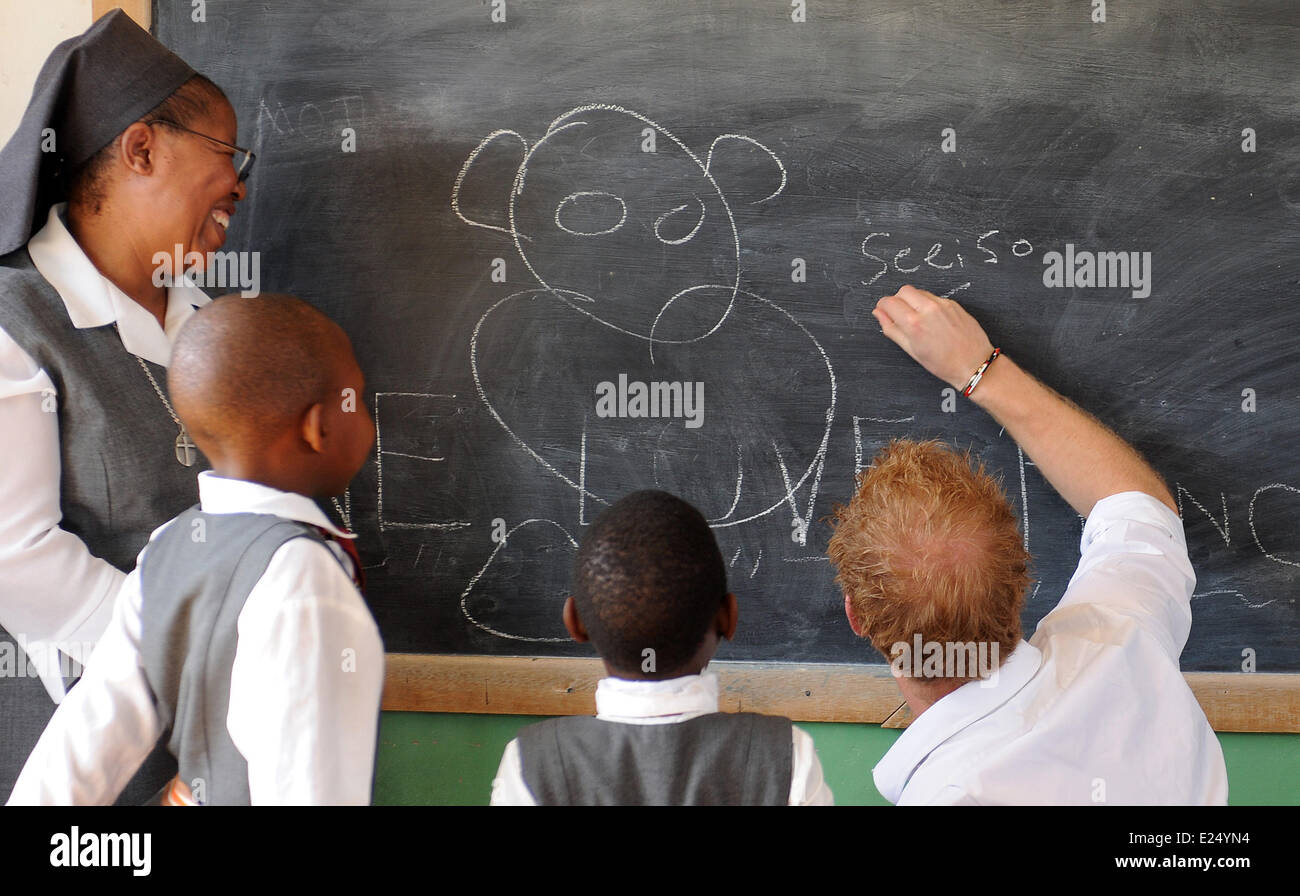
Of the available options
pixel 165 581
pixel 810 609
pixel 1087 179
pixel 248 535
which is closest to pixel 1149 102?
pixel 1087 179

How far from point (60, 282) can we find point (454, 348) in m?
0.54

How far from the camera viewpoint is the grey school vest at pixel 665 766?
101cm

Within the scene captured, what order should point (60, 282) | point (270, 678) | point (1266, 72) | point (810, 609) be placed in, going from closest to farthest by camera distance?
point (270, 678) → point (60, 282) → point (1266, 72) → point (810, 609)

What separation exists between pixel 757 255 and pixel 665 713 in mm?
796

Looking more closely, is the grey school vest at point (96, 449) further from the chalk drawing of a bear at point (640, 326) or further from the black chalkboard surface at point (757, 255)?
the chalk drawing of a bear at point (640, 326)

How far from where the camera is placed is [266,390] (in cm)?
108

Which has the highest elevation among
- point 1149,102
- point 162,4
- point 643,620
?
point 162,4

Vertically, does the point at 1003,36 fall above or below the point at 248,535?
above

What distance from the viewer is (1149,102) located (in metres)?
1.50

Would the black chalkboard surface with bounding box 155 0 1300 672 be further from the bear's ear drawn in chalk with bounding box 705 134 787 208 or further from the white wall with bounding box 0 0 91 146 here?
the white wall with bounding box 0 0 91 146

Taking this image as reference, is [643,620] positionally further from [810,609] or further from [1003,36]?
[1003,36]
